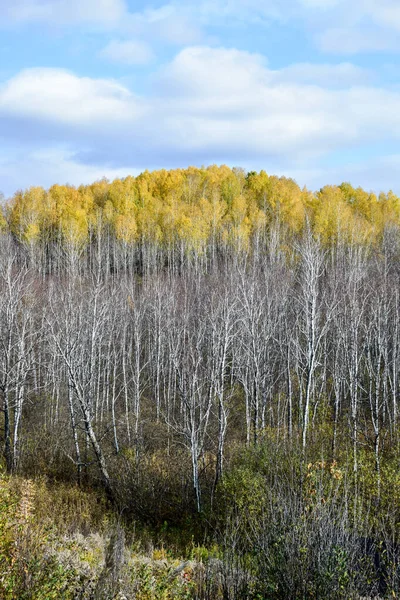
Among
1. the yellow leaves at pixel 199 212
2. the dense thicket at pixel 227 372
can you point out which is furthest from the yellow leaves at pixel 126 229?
the dense thicket at pixel 227 372

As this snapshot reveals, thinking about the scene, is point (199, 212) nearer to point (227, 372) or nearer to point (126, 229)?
point (126, 229)

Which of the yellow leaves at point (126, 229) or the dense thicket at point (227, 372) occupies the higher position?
the yellow leaves at point (126, 229)

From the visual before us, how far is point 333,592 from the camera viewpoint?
596 centimetres

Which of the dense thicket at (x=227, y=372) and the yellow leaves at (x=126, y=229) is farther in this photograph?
the yellow leaves at (x=126, y=229)

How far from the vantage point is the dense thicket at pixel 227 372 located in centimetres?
852

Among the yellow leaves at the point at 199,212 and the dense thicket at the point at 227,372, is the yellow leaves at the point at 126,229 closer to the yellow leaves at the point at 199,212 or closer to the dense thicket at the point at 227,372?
the yellow leaves at the point at 199,212

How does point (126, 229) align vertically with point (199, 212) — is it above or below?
below

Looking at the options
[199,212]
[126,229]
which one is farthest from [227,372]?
[199,212]

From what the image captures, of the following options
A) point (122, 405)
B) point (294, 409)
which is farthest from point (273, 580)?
point (122, 405)

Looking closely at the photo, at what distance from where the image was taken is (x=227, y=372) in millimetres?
30234

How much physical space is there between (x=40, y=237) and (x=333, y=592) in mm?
49279

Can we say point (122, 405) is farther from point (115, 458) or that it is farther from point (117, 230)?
point (117, 230)

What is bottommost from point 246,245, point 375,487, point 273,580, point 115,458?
point 115,458

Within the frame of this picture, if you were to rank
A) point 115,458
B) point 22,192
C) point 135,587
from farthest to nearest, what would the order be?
point 22,192 < point 115,458 < point 135,587
